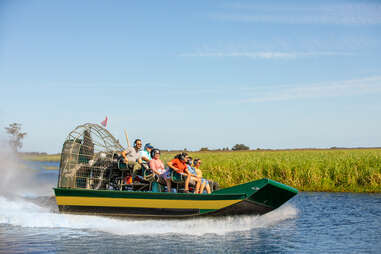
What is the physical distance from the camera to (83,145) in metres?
13.9

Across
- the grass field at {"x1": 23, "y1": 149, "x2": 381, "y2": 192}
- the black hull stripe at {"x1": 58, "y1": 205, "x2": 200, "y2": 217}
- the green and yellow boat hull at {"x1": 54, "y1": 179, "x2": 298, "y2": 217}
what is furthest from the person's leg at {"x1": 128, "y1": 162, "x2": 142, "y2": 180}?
the grass field at {"x1": 23, "y1": 149, "x2": 381, "y2": 192}

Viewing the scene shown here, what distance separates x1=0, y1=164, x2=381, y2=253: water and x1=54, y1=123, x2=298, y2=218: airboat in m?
0.36

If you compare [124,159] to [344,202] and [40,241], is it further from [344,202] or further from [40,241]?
[344,202]

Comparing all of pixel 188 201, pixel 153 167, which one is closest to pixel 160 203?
pixel 188 201

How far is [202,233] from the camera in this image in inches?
479

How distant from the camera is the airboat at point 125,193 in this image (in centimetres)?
1220

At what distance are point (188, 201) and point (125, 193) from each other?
5.97 ft

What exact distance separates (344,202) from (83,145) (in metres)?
10.4

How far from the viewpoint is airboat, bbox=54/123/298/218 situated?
1220 centimetres

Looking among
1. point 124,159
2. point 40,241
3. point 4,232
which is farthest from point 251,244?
point 4,232

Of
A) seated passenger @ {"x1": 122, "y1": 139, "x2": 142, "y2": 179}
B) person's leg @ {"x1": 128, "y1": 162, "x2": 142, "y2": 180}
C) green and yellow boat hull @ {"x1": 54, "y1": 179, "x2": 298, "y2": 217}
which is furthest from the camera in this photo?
person's leg @ {"x1": 128, "y1": 162, "x2": 142, "y2": 180}

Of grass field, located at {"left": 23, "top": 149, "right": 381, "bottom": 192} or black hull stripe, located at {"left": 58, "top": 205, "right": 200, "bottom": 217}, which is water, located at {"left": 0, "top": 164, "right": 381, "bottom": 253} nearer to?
black hull stripe, located at {"left": 58, "top": 205, "right": 200, "bottom": 217}

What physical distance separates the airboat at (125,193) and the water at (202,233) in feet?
1.20

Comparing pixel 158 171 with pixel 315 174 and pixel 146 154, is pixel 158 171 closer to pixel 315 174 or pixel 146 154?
pixel 146 154
